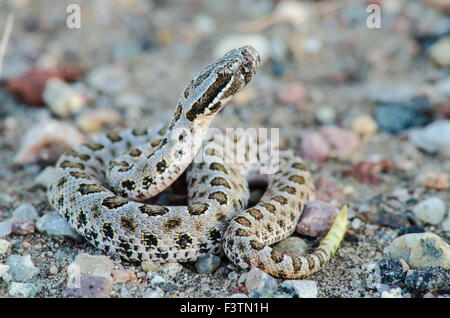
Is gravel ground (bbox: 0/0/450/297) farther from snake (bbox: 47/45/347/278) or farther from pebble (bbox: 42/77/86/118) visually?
snake (bbox: 47/45/347/278)

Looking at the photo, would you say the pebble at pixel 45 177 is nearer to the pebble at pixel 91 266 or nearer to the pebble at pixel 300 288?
the pebble at pixel 91 266

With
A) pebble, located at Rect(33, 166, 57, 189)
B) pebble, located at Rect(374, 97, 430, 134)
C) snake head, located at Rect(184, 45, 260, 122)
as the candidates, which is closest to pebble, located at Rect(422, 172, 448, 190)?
pebble, located at Rect(374, 97, 430, 134)

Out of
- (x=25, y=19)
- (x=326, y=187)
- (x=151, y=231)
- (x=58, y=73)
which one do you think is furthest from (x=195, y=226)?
(x=25, y=19)

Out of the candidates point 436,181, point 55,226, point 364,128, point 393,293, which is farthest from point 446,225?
point 55,226

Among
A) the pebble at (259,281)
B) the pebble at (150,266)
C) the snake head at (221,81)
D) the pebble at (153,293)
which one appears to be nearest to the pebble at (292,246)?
the pebble at (259,281)

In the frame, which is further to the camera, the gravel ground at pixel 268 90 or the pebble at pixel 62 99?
the pebble at pixel 62 99

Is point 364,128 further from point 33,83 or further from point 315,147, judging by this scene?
point 33,83

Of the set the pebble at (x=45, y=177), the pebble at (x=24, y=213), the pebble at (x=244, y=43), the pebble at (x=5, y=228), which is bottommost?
the pebble at (x=5, y=228)
